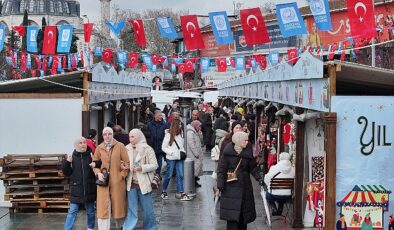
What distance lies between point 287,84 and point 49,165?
4.79 m

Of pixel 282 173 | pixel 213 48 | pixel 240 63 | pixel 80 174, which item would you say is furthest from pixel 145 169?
pixel 213 48

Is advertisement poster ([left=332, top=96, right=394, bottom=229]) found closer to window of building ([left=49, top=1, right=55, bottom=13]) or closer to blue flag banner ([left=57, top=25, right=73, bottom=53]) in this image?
blue flag banner ([left=57, top=25, right=73, bottom=53])

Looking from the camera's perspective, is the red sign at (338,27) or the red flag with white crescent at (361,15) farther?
the red sign at (338,27)

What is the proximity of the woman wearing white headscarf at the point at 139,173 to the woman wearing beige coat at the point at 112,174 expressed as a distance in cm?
11

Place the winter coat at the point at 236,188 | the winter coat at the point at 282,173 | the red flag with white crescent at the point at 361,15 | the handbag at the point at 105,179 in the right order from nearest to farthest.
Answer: the winter coat at the point at 236,188, the handbag at the point at 105,179, the winter coat at the point at 282,173, the red flag with white crescent at the point at 361,15

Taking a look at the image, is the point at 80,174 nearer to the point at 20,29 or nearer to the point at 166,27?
the point at 166,27

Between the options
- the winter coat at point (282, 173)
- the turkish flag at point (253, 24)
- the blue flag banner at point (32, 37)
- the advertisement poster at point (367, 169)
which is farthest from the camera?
the blue flag banner at point (32, 37)

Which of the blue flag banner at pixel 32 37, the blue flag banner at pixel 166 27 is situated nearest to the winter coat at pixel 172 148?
the blue flag banner at pixel 166 27

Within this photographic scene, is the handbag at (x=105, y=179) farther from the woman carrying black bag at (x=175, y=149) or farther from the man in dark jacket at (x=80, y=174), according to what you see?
the woman carrying black bag at (x=175, y=149)

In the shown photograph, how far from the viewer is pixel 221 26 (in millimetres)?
18375

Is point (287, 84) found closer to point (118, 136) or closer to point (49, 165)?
point (118, 136)

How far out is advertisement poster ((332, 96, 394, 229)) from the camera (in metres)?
9.12

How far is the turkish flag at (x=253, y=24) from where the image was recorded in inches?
693

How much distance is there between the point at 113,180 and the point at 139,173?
0.40m
